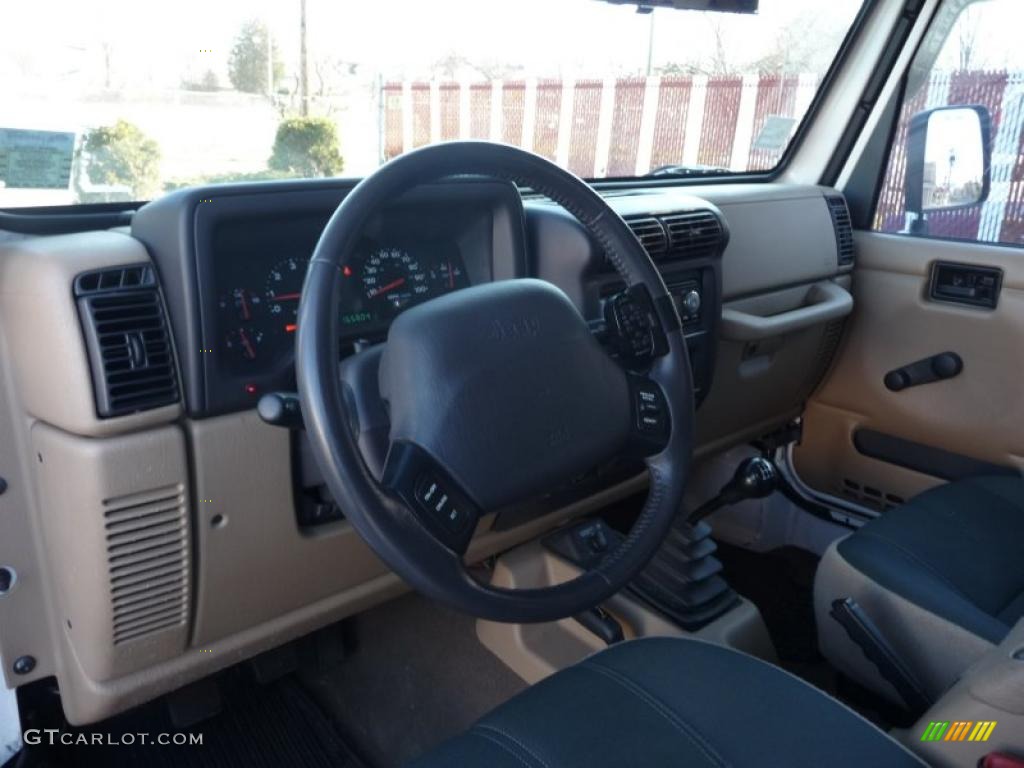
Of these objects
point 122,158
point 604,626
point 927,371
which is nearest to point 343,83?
point 122,158

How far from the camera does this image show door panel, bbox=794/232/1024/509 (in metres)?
2.24

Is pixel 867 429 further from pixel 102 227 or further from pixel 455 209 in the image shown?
pixel 102 227

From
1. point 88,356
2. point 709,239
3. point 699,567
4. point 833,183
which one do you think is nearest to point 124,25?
point 88,356

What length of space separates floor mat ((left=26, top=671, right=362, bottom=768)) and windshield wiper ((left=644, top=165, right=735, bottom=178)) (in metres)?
1.62

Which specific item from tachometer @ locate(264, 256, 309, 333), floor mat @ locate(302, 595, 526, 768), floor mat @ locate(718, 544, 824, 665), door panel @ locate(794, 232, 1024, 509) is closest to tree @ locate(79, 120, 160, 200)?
tachometer @ locate(264, 256, 309, 333)

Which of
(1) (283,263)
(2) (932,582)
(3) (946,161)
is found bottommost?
(2) (932,582)

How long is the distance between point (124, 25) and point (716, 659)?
126 centimetres

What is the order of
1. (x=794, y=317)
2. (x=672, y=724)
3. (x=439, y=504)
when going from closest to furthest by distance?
(x=439, y=504) → (x=672, y=724) → (x=794, y=317)

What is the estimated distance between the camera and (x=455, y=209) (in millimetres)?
1489

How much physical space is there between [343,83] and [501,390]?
2.69 ft

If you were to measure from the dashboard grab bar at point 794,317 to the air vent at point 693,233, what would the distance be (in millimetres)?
219

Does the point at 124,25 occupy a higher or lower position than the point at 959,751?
higher

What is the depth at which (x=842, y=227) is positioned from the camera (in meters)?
2.48

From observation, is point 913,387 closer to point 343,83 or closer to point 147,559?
point 343,83
